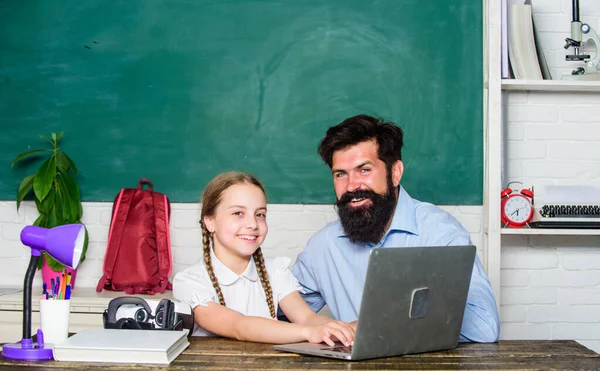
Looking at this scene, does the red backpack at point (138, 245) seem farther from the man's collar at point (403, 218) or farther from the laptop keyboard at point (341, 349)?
the laptop keyboard at point (341, 349)

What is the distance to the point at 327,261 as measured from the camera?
2.41m

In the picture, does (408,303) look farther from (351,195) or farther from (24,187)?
(24,187)

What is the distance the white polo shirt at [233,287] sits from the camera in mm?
1941

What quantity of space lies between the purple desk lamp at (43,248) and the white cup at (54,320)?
2cm

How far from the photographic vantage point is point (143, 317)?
170 centimetres

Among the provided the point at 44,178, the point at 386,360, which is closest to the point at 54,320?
the point at 386,360

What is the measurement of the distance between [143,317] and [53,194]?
1.53 meters

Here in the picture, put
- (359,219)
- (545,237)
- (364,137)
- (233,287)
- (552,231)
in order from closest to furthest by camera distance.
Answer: (233,287) → (359,219) → (364,137) → (552,231) → (545,237)

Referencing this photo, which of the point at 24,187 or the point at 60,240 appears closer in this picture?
the point at 60,240

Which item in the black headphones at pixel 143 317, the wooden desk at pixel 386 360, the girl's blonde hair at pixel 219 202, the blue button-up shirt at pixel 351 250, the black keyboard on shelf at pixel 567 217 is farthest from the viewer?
the black keyboard on shelf at pixel 567 217

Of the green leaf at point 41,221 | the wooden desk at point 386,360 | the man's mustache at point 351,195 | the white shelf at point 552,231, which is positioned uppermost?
the man's mustache at point 351,195

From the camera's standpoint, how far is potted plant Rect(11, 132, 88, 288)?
3002 mm

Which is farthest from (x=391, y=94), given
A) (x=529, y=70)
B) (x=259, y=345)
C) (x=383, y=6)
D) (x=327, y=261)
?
(x=259, y=345)

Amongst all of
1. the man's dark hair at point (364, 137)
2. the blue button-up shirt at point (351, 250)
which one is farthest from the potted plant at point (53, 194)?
the man's dark hair at point (364, 137)
